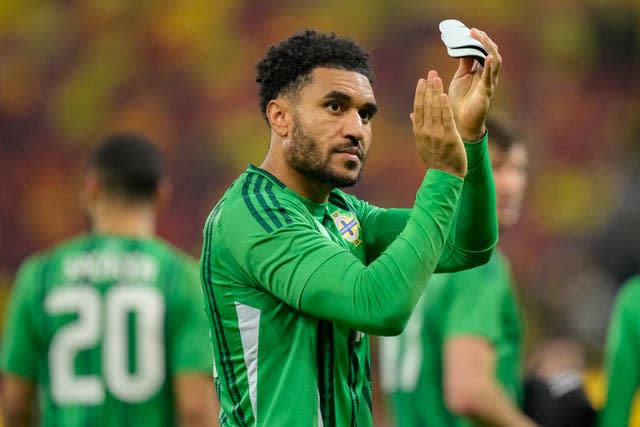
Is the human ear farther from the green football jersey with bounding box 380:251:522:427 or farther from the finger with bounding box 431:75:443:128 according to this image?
the green football jersey with bounding box 380:251:522:427

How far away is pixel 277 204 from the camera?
3100 millimetres

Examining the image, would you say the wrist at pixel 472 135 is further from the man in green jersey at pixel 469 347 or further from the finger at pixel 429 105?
the man in green jersey at pixel 469 347

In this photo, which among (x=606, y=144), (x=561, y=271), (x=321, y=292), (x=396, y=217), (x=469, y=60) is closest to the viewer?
(x=321, y=292)

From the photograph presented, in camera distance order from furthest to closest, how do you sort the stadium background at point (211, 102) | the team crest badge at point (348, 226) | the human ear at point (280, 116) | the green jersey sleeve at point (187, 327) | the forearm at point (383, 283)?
the stadium background at point (211, 102) → the green jersey sleeve at point (187, 327) → the team crest badge at point (348, 226) → the human ear at point (280, 116) → the forearm at point (383, 283)

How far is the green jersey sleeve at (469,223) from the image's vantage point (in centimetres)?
332

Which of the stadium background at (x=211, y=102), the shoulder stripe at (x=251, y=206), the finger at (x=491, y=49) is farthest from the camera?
the stadium background at (x=211, y=102)

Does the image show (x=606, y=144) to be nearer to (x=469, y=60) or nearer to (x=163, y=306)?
(x=163, y=306)

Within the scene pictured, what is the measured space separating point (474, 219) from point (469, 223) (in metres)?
0.02

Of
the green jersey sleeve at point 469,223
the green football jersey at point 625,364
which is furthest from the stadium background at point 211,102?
the green jersey sleeve at point 469,223

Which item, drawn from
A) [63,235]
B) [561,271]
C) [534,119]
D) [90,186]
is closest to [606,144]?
[534,119]

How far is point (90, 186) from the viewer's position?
5070 mm

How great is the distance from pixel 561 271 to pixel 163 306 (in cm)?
582

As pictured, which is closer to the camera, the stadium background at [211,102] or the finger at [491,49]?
the finger at [491,49]

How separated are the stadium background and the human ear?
691 centimetres
